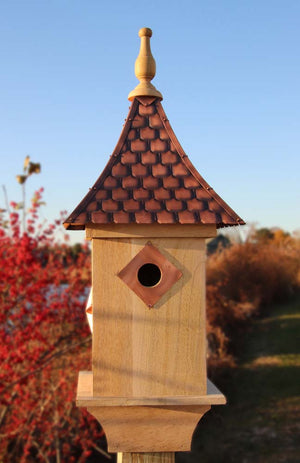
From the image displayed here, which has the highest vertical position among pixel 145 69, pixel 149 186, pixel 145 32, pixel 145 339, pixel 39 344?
pixel 145 32

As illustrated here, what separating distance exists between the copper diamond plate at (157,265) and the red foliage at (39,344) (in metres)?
3.72

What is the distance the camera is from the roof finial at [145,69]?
2.51 metres

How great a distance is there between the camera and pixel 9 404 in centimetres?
605

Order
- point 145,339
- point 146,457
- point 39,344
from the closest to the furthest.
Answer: point 145,339 < point 146,457 < point 39,344

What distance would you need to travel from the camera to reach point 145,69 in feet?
8.25

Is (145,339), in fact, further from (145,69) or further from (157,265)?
(145,69)

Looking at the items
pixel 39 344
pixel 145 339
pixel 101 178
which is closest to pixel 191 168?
pixel 101 178

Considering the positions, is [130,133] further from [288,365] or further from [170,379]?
[288,365]

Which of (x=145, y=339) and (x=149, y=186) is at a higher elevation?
(x=149, y=186)

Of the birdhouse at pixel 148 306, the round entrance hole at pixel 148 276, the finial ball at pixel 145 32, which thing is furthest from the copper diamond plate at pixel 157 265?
the finial ball at pixel 145 32

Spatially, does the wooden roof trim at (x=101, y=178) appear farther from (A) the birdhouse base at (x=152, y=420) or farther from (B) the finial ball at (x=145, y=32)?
(A) the birdhouse base at (x=152, y=420)

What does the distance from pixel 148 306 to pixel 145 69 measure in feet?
4.03

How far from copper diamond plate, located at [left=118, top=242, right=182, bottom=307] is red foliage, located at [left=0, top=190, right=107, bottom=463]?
372 cm

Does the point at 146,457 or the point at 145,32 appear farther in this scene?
the point at 145,32
